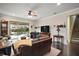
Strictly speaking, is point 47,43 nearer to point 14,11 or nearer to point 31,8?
point 31,8

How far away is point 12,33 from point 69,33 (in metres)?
1.36

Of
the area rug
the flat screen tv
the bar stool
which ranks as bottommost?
the area rug

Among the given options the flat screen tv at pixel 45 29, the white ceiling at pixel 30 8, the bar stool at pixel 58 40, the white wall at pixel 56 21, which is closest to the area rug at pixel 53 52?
the bar stool at pixel 58 40

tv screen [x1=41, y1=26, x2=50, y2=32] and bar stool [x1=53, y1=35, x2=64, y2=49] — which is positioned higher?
tv screen [x1=41, y1=26, x2=50, y2=32]

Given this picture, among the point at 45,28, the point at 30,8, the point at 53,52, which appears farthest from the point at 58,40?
the point at 30,8

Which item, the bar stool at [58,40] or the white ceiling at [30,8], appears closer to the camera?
the white ceiling at [30,8]

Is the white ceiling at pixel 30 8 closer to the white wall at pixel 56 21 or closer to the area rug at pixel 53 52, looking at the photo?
the white wall at pixel 56 21

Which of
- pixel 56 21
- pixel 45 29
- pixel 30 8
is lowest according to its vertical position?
pixel 45 29

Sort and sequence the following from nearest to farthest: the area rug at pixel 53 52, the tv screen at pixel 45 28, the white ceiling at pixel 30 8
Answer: the white ceiling at pixel 30 8
the area rug at pixel 53 52
the tv screen at pixel 45 28

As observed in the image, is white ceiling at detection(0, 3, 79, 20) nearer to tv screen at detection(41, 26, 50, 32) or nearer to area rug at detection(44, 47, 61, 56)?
tv screen at detection(41, 26, 50, 32)

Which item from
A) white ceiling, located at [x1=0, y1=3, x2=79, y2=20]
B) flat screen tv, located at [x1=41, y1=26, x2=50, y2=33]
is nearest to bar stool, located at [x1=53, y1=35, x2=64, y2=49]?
flat screen tv, located at [x1=41, y1=26, x2=50, y2=33]

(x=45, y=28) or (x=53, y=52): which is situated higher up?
(x=45, y=28)

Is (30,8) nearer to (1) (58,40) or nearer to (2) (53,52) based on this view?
(1) (58,40)

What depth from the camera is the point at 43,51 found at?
276 centimetres
